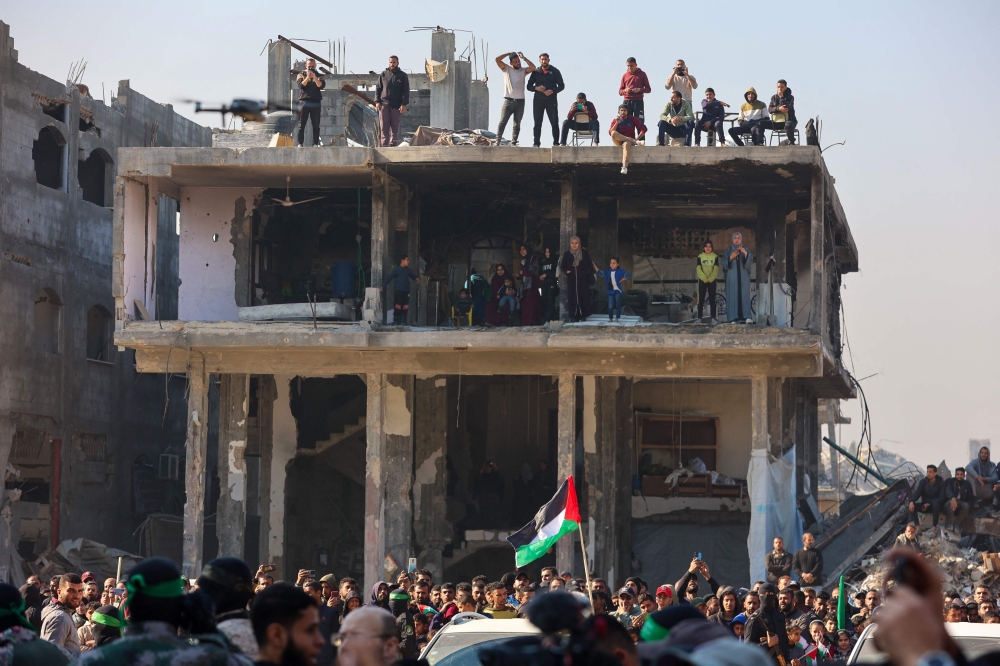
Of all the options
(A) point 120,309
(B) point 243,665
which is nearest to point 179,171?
(A) point 120,309

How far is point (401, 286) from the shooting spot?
22.5 m

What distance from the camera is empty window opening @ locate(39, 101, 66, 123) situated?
94.2 ft

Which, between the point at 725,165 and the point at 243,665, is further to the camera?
the point at 725,165

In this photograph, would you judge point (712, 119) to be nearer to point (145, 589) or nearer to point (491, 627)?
point (491, 627)

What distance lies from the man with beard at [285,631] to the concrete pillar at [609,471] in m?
18.2

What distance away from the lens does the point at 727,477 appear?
26.0m

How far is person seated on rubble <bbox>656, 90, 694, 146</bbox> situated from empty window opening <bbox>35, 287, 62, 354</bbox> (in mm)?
13490

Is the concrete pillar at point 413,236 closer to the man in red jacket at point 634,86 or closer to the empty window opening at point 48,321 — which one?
the man in red jacket at point 634,86

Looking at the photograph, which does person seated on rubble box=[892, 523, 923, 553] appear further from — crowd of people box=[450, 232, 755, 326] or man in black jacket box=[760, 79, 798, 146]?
man in black jacket box=[760, 79, 798, 146]

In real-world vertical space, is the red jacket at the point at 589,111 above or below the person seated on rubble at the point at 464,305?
above

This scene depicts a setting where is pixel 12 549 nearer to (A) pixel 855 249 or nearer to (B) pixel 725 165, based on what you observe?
(B) pixel 725 165

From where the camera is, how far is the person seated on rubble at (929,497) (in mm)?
21531

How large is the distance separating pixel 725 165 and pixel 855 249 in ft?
30.2

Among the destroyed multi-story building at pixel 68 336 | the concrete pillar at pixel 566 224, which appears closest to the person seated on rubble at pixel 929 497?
the concrete pillar at pixel 566 224
